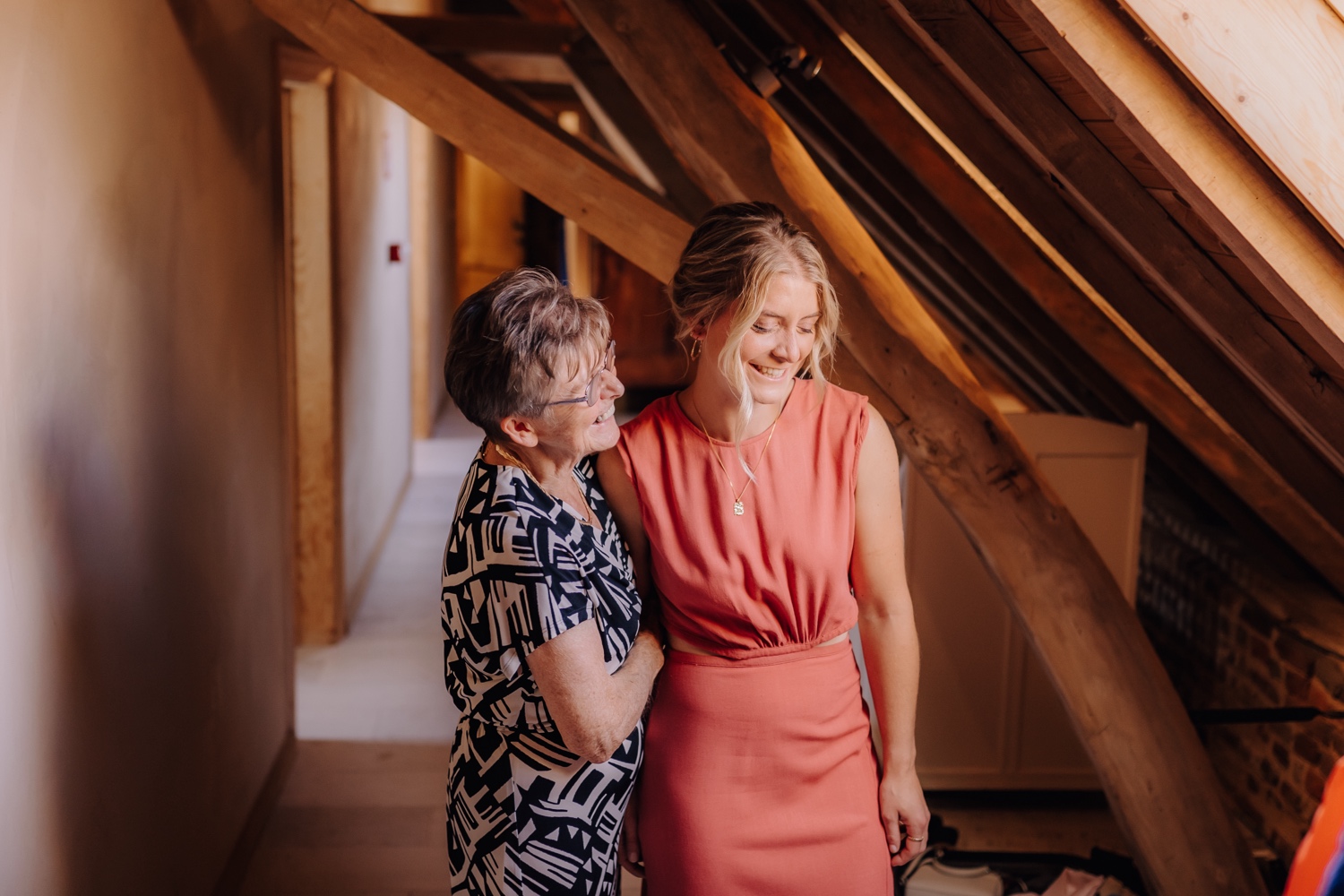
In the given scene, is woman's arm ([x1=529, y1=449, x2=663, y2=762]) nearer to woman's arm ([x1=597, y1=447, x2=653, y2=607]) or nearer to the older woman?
the older woman

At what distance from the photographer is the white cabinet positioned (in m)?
3.37

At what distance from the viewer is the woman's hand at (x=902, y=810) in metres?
1.80

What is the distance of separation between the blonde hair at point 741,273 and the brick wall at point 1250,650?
2.11 meters

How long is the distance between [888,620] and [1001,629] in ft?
5.86

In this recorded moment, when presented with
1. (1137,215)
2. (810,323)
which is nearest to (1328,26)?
(1137,215)

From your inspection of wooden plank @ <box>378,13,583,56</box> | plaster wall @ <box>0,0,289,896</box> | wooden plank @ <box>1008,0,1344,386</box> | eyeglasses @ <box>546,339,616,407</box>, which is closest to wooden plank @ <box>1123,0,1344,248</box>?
wooden plank @ <box>1008,0,1344,386</box>

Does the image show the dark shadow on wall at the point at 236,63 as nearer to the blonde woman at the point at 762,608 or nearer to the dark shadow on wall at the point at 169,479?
the dark shadow on wall at the point at 169,479

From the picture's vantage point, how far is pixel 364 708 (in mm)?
4031

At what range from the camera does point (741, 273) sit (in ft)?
5.33

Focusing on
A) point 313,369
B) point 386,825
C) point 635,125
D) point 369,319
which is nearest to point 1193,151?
point 386,825

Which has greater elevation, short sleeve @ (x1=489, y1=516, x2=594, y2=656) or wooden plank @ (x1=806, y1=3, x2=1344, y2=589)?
wooden plank @ (x1=806, y1=3, x2=1344, y2=589)

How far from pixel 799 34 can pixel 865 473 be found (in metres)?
1.48

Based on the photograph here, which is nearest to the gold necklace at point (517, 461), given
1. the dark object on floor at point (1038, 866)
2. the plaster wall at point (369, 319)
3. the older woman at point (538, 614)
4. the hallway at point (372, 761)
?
the older woman at point (538, 614)

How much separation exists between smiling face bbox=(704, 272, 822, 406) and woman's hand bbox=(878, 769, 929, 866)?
61 cm
